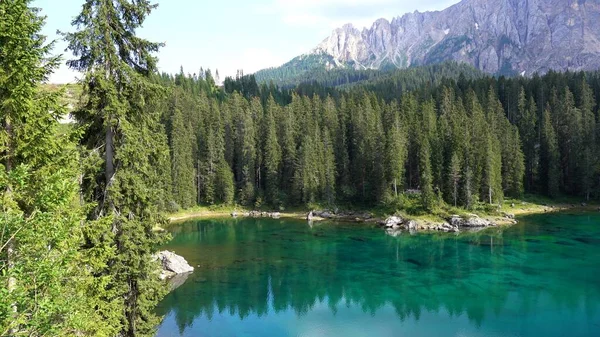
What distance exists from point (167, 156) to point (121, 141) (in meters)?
2.37

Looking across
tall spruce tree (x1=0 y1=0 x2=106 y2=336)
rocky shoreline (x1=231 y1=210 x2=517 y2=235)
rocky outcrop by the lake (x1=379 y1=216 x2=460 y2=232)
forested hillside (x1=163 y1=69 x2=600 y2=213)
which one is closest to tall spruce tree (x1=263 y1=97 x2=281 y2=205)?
forested hillside (x1=163 y1=69 x2=600 y2=213)

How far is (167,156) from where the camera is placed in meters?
17.7

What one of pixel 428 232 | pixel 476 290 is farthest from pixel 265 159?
pixel 476 290

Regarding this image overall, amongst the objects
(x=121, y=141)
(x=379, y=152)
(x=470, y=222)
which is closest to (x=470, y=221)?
(x=470, y=222)

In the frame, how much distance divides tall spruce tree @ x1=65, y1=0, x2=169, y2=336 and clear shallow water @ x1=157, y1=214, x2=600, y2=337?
61.2 ft

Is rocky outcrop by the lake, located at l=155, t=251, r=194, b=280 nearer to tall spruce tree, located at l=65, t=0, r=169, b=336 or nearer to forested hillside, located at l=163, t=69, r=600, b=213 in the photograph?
tall spruce tree, located at l=65, t=0, r=169, b=336

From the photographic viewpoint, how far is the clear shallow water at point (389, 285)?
34219 mm

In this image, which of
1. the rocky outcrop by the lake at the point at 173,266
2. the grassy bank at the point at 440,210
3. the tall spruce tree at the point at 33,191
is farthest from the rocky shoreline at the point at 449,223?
the tall spruce tree at the point at 33,191

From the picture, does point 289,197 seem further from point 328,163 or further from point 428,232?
point 428,232

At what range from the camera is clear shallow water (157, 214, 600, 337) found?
112ft

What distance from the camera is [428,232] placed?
69688 mm

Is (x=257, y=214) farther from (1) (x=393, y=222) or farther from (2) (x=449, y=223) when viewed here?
(2) (x=449, y=223)

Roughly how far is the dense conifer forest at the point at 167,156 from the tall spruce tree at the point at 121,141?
0.06 m

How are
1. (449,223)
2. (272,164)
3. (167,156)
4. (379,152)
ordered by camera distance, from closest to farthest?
(167,156) < (449,223) < (379,152) < (272,164)
